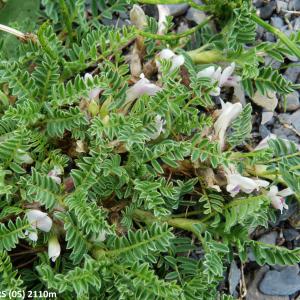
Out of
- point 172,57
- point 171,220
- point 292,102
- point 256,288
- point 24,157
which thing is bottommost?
point 256,288

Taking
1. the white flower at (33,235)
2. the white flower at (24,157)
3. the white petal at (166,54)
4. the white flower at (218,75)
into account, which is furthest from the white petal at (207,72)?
the white flower at (33,235)

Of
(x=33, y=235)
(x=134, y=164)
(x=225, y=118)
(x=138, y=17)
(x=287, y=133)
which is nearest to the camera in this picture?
(x=33, y=235)

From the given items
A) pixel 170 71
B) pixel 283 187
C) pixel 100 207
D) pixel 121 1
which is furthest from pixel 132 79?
pixel 283 187

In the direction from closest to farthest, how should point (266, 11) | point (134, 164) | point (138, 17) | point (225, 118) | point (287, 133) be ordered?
1. point (134, 164)
2. point (225, 118)
3. point (138, 17)
4. point (287, 133)
5. point (266, 11)

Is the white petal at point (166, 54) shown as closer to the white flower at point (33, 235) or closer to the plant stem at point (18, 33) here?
the plant stem at point (18, 33)

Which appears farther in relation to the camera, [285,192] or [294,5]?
[294,5]

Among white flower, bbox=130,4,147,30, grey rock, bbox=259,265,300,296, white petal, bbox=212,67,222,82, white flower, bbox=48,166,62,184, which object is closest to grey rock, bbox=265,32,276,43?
white petal, bbox=212,67,222,82

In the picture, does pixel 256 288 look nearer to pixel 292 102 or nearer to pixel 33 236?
pixel 292 102

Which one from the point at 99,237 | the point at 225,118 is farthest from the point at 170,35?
the point at 99,237
